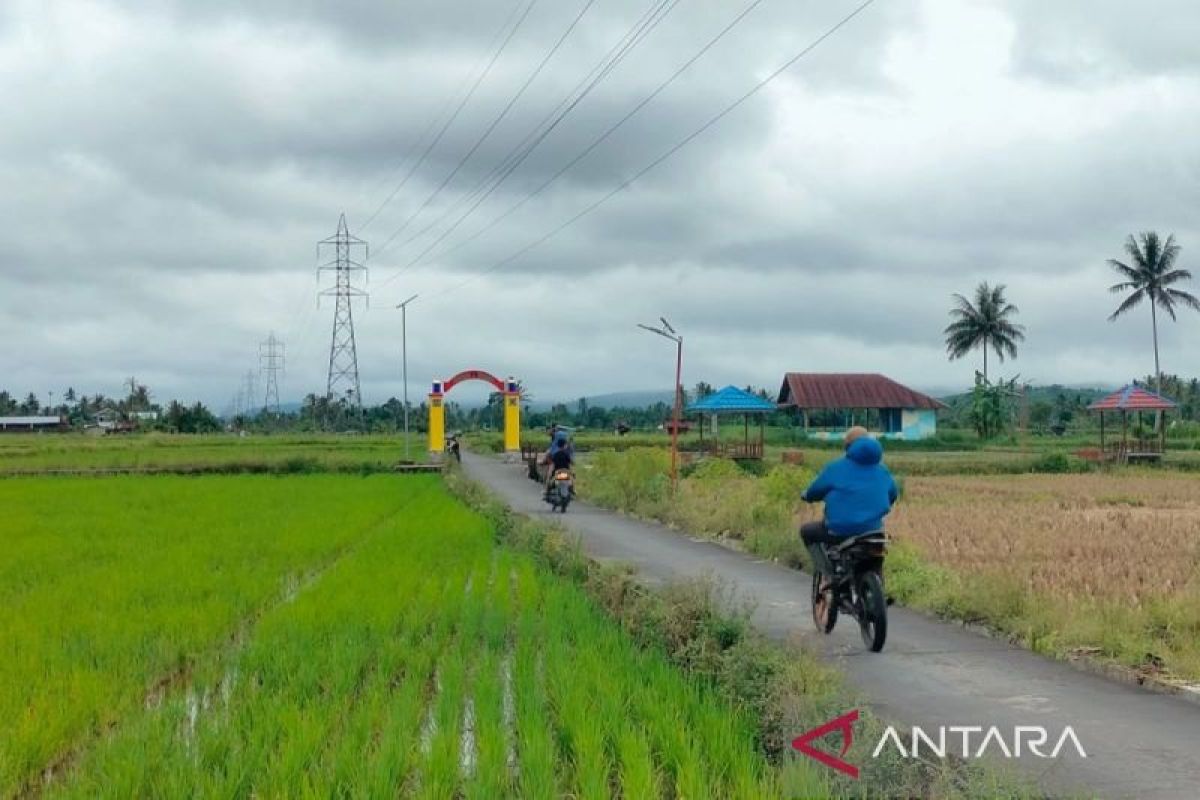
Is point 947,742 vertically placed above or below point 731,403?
below

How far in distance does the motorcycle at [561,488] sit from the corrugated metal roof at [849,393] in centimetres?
3502

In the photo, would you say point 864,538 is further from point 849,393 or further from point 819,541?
point 849,393

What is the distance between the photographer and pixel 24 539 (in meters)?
17.0

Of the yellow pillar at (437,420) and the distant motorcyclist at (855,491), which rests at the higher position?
the yellow pillar at (437,420)

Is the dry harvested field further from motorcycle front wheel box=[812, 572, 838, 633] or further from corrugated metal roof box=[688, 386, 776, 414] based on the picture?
corrugated metal roof box=[688, 386, 776, 414]

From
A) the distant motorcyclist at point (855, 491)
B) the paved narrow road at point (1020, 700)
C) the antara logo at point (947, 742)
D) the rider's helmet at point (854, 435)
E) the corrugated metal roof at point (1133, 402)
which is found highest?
the corrugated metal roof at point (1133, 402)

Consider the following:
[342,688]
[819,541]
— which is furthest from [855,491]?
[342,688]

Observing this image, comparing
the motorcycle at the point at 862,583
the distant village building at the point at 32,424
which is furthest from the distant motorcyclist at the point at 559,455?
the distant village building at the point at 32,424

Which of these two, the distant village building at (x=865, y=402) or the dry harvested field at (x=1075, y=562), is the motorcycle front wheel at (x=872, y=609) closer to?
the dry harvested field at (x=1075, y=562)

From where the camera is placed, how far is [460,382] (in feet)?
172

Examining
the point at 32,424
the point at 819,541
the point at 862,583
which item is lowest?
the point at 862,583

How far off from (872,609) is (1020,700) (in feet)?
5.02

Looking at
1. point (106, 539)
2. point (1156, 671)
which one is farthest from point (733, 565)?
Result: point (106, 539)

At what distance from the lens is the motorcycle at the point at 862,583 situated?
7887 mm
